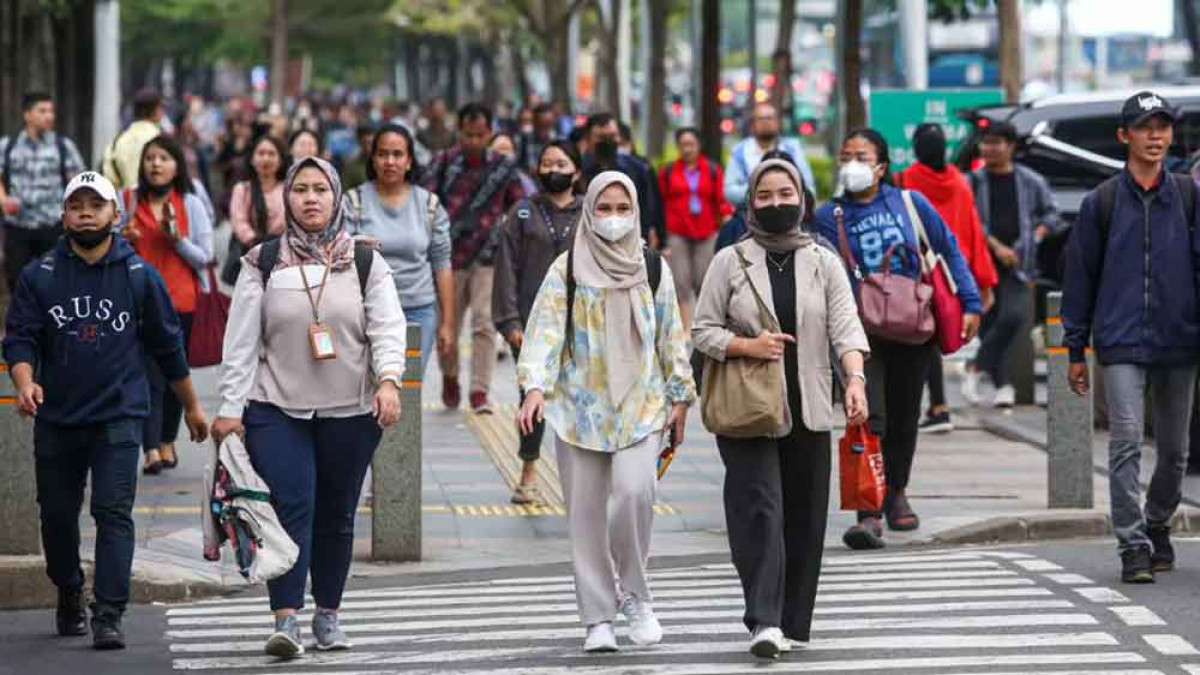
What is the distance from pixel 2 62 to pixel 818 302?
1936cm

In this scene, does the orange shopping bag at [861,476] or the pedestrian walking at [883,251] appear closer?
the orange shopping bag at [861,476]

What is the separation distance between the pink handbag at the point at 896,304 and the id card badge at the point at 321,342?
3253 mm

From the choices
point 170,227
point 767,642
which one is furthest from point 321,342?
point 170,227

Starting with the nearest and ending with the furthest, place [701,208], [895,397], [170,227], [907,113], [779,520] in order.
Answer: [779,520]
[895,397]
[170,227]
[701,208]
[907,113]

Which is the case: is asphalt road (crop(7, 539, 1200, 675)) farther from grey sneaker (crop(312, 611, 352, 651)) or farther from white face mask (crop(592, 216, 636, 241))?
white face mask (crop(592, 216, 636, 241))

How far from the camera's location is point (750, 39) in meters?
54.9

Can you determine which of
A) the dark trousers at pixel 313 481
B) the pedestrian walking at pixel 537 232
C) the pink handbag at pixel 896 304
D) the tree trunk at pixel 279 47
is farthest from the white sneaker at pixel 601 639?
the tree trunk at pixel 279 47

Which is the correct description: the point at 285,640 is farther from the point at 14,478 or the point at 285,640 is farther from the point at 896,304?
the point at 896,304

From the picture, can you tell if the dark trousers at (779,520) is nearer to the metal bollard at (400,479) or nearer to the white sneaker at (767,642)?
the white sneaker at (767,642)

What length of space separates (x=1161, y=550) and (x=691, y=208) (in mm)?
9693

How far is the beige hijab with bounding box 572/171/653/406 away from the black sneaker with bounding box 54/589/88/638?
7.20 feet

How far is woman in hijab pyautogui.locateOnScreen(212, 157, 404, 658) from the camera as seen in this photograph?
351 inches

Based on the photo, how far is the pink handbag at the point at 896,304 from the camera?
11430mm

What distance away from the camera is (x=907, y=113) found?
68.6 feet
